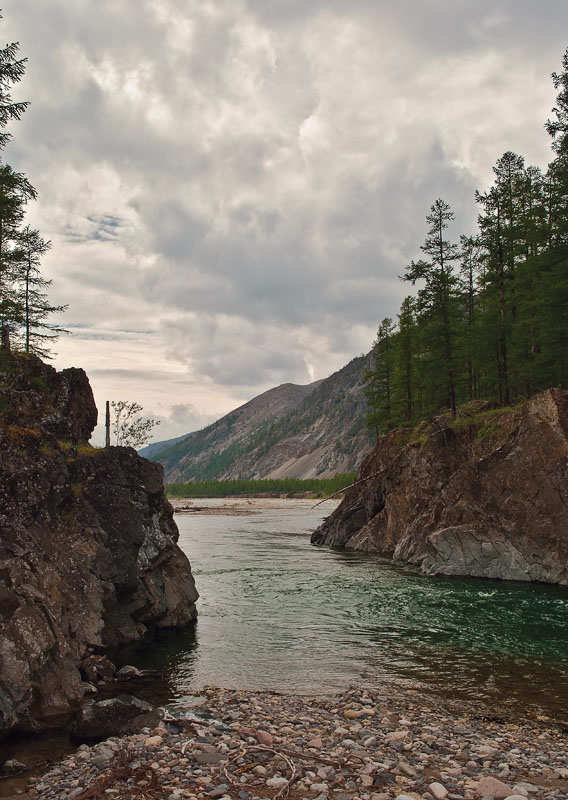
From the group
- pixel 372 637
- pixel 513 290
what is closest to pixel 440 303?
pixel 513 290

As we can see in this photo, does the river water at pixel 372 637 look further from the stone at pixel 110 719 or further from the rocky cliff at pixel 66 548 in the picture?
the rocky cliff at pixel 66 548

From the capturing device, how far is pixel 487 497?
36.2 m

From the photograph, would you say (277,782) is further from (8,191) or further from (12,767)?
(8,191)

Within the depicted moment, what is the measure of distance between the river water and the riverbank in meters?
2.24

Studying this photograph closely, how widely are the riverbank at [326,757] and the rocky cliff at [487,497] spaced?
21.9m

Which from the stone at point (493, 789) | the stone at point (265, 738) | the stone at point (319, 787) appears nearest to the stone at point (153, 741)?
the stone at point (265, 738)

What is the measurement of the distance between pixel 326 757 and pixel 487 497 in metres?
29.0

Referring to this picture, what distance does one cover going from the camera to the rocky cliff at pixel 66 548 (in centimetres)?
1347

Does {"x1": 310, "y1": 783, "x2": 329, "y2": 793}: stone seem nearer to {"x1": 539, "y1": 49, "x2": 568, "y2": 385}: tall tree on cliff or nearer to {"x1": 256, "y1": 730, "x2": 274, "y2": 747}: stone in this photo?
{"x1": 256, "y1": 730, "x2": 274, "y2": 747}: stone

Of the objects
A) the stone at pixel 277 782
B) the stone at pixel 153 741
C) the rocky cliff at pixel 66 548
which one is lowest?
the stone at pixel 153 741

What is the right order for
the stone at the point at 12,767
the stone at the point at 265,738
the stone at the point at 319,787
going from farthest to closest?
the stone at the point at 265,738
the stone at the point at 12,767
the stone at the point at 319,787

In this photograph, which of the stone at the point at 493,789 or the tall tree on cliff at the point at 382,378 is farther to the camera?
the tall tree on cliff at the point at 382,378

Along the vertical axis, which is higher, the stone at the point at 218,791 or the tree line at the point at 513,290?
the tree line at the point at 513,290

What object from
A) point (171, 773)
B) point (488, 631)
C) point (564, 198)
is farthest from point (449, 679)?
point (564, 198)
